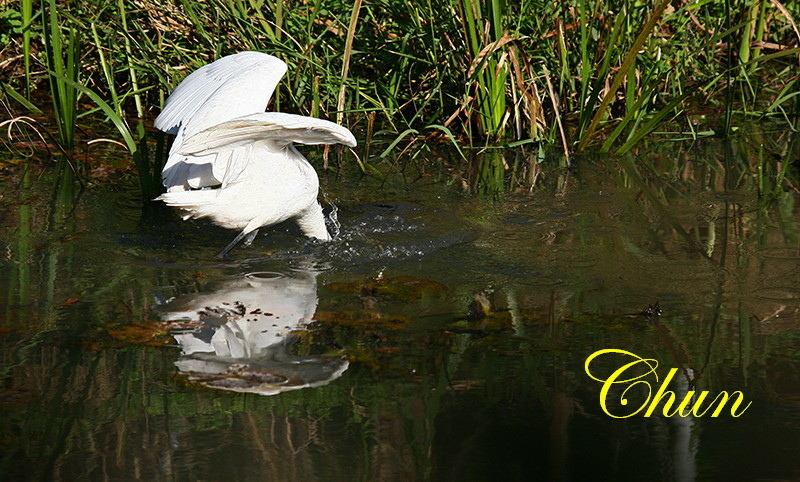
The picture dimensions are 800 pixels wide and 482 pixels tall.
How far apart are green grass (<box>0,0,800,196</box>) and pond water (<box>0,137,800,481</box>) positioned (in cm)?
84

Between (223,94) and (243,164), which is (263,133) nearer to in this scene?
(243,164)

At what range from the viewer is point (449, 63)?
614cm

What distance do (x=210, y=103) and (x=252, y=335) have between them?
1507 mm

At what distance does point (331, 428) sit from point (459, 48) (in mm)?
3734

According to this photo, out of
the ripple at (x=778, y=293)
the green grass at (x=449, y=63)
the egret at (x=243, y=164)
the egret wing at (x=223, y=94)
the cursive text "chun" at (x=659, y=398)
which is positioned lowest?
the cursive text "chun" at (x=659, y=398)

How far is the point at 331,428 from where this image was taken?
284 centimetres

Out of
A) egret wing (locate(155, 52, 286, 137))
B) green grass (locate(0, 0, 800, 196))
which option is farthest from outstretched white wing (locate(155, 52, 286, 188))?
green grass (locate(0, 0, 800, 196))

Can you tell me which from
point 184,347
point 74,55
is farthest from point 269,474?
point 74,55

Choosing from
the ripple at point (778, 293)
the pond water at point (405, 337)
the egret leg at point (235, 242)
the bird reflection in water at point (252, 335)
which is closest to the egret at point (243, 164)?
the egret leg at point (235, 242)

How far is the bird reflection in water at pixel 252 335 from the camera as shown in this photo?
313 cm

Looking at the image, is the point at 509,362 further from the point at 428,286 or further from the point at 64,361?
the point at 64,361

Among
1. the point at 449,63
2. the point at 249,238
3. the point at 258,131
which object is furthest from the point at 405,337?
the point at 449,63

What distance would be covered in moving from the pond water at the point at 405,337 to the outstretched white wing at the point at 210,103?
0.32m

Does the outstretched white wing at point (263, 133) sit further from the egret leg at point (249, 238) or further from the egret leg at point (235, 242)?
the egret leg at point (249, 238)
